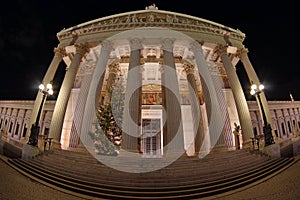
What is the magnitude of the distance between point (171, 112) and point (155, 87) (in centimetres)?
1229

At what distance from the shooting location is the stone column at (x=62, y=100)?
51.4 ft

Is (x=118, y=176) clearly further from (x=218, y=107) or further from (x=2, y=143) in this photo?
(x=218, y=107)

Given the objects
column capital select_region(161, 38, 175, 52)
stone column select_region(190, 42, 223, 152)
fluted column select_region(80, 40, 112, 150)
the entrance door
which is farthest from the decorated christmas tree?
the entrance door

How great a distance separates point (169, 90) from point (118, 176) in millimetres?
8973

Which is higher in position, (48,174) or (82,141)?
(82,141)

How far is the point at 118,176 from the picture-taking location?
807 centimetres

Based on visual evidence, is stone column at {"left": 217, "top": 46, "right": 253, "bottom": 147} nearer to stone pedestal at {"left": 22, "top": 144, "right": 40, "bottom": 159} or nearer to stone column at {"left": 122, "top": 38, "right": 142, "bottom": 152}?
stone column at {"left": 122, "top": 38, "right": 142, "bottom": 152}

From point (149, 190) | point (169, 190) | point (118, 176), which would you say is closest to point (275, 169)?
point (169, 190)

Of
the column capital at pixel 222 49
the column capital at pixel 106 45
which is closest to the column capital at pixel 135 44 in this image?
the column capital at pixel 106 45

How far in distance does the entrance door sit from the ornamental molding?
12389 mm

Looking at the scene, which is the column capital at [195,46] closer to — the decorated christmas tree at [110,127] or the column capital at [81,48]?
the decorated christmas tree at [110,127]

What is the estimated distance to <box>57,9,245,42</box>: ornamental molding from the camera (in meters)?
20.6

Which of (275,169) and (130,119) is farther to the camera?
(130,119)

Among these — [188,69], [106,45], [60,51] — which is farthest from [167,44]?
[60,51]
